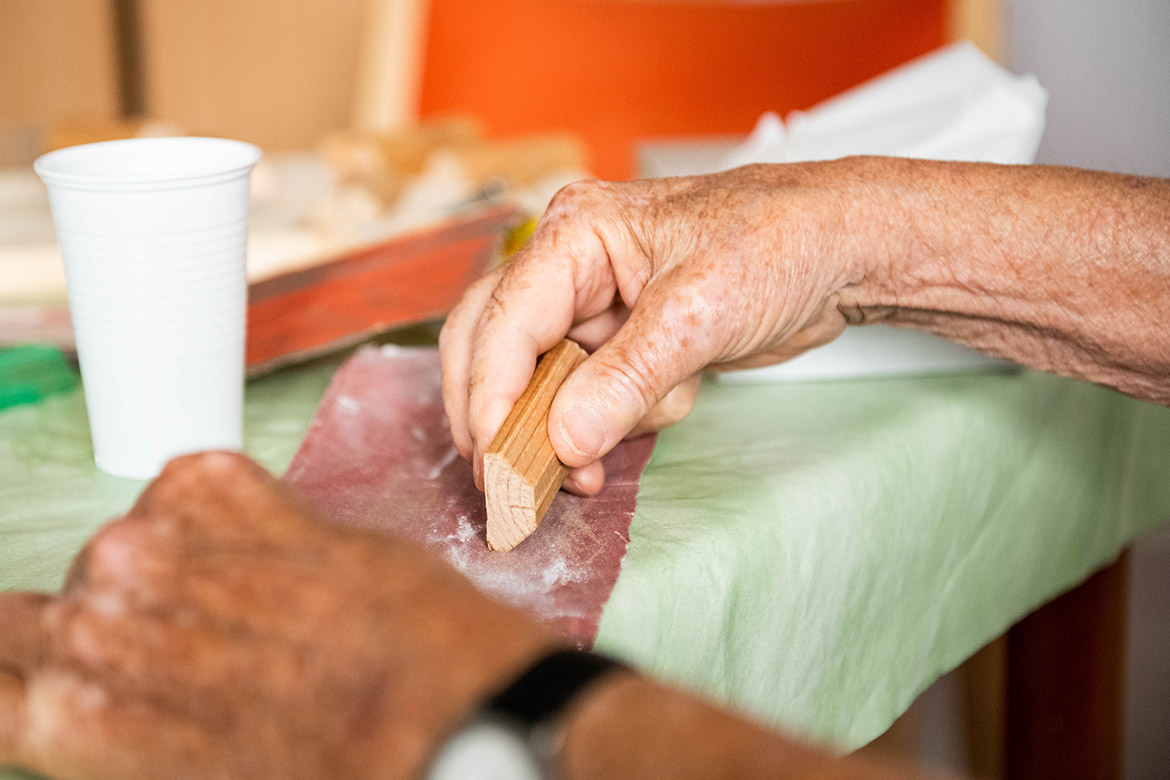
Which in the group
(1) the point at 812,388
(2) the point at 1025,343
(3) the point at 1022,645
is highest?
(2) the point at 1025,343

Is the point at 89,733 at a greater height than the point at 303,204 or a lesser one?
greater

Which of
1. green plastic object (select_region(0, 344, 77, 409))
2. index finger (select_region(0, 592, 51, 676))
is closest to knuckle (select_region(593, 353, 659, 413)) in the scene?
index finger (select_region(0, 592, 51, 676))

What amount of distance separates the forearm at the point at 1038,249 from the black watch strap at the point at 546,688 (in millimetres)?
561

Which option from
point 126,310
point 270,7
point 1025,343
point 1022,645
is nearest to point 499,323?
point 126,310

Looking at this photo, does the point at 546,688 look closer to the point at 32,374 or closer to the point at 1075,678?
the point at 32,374

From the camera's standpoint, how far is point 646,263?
0.79 m

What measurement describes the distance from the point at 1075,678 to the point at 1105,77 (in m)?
1.56

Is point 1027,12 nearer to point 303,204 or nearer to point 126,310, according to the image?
point 303,204

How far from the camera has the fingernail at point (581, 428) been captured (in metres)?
0.66

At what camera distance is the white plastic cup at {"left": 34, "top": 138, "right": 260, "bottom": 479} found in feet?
2.27

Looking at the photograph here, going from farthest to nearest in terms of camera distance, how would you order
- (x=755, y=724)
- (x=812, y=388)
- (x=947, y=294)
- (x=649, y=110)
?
(x=649, y=110)
(x=812, y=388)
(x=947, y=294)
(x=755, y=724)

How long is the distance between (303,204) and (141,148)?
3.90 feet

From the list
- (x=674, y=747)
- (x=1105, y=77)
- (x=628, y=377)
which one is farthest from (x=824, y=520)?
(x=1105, y=77)

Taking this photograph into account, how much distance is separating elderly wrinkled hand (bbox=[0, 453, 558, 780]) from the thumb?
0.23 meters
